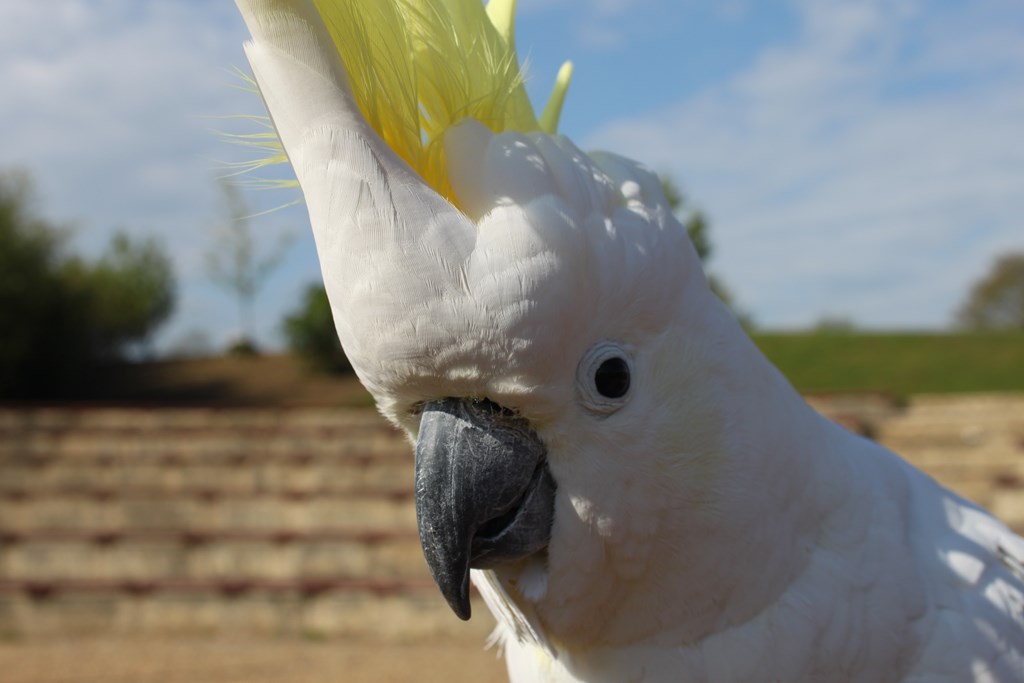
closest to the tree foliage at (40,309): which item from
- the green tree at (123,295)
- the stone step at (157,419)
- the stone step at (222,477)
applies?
the green tree at (123,295)

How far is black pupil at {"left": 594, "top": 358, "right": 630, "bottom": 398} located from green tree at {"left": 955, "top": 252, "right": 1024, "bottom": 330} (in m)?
34.8

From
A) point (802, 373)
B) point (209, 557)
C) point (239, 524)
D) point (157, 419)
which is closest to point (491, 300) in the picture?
point (209, 557)

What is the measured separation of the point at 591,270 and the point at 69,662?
6105 mm

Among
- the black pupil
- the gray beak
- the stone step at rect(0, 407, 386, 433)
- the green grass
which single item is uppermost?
the black pupil

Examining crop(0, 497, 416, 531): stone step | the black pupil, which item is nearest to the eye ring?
the black pupil

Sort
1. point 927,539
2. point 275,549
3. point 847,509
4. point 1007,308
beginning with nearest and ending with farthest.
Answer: point 847,509 → point 927,539 → point 275,549 → point 1007,308

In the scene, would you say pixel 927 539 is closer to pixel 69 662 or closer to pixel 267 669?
pixel 267 669

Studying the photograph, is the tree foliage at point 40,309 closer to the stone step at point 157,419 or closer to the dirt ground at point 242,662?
the stone step at point 157,419

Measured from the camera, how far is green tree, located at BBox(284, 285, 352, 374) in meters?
19.7

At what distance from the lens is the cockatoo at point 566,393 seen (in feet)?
4.31

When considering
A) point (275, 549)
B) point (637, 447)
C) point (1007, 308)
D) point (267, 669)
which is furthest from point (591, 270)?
point (1007, 308)

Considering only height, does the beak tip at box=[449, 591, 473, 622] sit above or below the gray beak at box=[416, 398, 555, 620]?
below

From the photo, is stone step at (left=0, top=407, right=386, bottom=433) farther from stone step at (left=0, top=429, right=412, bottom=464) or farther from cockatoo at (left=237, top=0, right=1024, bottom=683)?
cockatoo at (left=237, top=0, right=1024, bottom=683)

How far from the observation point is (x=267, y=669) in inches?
227
